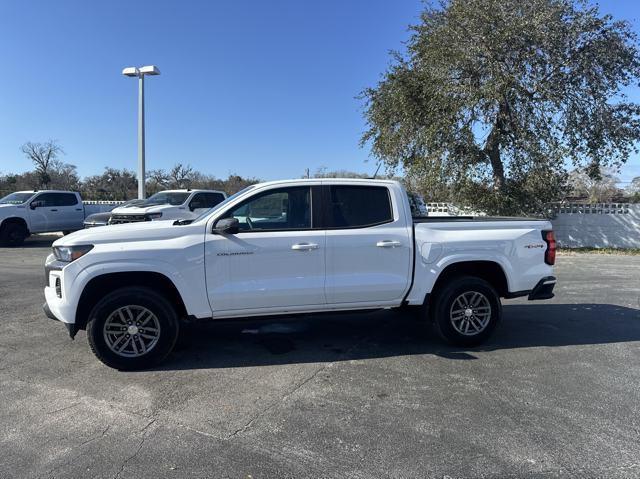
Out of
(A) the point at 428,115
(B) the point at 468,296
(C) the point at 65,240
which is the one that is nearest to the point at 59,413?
(C) the point at 65,240

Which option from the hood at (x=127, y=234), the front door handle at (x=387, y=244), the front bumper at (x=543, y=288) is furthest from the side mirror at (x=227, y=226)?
the front bumper at (x=543, y=288)

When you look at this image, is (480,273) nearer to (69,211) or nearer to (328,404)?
(328,404)

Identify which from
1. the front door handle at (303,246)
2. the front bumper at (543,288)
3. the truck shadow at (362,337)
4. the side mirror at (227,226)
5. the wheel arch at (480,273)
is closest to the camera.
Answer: the side mirror at (227,226)

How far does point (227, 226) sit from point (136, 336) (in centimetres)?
143

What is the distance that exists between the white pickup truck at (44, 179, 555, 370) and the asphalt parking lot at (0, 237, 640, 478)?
1.70ft

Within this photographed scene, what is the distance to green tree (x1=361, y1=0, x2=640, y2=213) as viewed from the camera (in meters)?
14.5

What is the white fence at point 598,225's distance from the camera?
1642 cm

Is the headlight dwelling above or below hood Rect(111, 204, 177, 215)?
below

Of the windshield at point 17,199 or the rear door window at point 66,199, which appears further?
the rear door window at point 66,199

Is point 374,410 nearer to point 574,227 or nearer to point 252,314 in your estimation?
point 252,314

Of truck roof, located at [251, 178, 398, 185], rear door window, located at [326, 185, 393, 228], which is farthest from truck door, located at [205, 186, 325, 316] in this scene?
rear door window, located at [326, 185, 393, 228]

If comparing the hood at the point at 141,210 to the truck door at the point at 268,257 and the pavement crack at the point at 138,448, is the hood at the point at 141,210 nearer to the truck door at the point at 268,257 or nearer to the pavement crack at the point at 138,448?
the truck door at the point at 268,257

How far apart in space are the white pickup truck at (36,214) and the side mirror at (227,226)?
14590 millimetres

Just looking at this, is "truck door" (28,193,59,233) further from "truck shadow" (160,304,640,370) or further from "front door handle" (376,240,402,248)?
"front door handle" (376,240,402,248)
